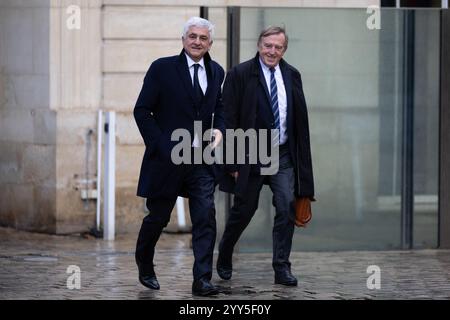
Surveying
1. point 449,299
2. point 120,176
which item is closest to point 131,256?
point 120,176

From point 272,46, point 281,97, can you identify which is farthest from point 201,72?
point 281,97

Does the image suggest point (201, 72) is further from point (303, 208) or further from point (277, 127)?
point (303, 208)

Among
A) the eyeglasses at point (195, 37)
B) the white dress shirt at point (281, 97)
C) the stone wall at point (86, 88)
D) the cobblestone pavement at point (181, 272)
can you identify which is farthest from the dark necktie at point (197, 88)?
the stone wall at point (86, 88)

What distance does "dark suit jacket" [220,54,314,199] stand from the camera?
10.1m

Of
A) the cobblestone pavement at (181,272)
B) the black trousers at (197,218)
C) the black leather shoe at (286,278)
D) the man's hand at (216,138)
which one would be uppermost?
the man's hand at (216,138)

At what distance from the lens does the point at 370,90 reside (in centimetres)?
1280

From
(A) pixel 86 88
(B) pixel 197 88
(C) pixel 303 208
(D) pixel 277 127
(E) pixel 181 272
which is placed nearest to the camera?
(B) pixel 197 88

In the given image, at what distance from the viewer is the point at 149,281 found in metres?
9.58

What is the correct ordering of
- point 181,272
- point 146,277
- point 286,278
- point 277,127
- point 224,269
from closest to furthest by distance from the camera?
point 146,277 → point 286,278 → point 277,127 → point 224,269 → point 181,272

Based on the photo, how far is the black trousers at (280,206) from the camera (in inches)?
395

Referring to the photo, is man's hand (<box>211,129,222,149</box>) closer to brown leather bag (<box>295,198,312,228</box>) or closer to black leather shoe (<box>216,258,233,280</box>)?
brown leather bag (<box>295,198,312,228</box>)

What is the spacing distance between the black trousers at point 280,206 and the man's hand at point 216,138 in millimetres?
919

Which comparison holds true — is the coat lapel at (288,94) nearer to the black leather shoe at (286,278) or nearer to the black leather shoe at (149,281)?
the black leather shoe at (286,278)

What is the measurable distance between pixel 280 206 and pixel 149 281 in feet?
3.96
